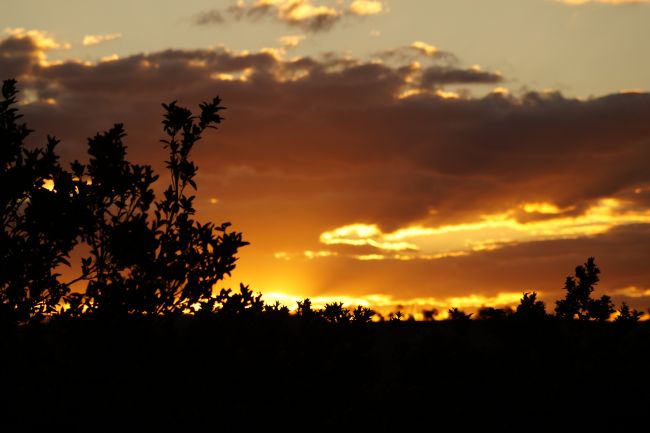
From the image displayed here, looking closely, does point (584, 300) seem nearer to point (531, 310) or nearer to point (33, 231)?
point (531, 310)

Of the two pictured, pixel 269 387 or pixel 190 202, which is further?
pixel 190 202

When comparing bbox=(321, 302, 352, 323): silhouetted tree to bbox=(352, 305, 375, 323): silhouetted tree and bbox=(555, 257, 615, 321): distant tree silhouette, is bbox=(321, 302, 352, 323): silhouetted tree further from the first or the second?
bbox=(555, 257, 615, 321): distant tree silhouette

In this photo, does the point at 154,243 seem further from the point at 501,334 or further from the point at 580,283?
the point at 580,283

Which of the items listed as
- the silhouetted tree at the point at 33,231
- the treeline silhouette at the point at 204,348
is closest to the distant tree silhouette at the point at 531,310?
the treeline silhouette at the point at 204,348

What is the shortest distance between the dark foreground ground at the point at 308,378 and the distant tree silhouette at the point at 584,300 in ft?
13.1

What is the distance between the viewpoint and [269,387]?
1376cm

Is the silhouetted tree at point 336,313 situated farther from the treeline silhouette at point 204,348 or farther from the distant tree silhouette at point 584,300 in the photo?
the distant tree silhouette at point 584,300

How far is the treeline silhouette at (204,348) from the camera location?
13.5 meters

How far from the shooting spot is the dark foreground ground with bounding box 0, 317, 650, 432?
13.5m

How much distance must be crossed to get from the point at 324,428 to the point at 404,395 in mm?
1650

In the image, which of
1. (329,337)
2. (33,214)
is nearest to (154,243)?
(33,214)

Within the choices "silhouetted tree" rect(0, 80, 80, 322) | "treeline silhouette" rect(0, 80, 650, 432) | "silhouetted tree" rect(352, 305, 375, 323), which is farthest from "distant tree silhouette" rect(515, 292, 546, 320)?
"silhouetted tree" rect(0, 80, 80, 322)

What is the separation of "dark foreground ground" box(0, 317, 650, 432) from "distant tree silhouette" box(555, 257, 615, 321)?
398 centimetres

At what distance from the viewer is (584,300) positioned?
20.4m
